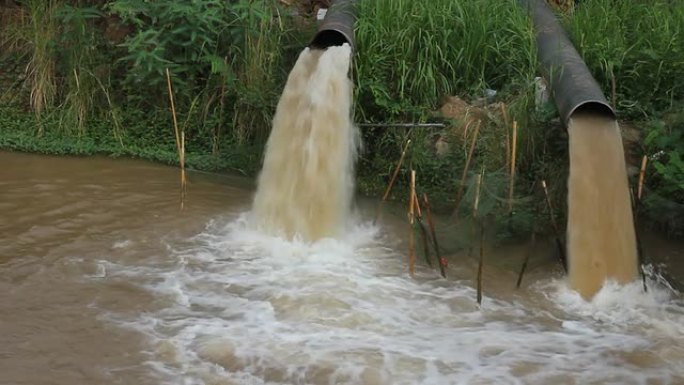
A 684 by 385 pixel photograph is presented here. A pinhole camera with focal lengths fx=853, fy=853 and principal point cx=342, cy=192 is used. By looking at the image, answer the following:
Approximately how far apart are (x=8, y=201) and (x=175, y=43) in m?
2.27

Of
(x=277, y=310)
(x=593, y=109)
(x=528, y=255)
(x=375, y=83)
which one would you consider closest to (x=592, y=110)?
(x=593, y=109)

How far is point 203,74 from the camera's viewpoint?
26.2 feet

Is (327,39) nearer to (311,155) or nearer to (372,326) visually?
(311,155)

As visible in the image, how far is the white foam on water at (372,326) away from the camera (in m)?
4.10

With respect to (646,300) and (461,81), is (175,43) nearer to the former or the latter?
(461,81)

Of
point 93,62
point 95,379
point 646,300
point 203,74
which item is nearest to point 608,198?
point 646,300

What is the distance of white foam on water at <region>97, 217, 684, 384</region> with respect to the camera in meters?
4.10

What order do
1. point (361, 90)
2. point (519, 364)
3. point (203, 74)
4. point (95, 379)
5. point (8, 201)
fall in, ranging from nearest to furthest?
point (95, 379) → point (519, 364) → point (8, 201) → point (361, 90) → point (203, 74)

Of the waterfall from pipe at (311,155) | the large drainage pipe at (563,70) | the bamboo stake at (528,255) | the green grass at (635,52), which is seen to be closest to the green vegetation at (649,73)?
the green grass at (635,52)

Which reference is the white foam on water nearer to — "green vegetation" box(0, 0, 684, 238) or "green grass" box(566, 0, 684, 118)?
"green vegetation" box(0, 0, 684, 238)

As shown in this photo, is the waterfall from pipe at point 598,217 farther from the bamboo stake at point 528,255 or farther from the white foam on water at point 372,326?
the bamboo stake at point 528,255

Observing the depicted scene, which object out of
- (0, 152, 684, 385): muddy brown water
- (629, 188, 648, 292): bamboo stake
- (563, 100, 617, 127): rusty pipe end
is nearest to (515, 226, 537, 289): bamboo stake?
(0, 152, 684, 385): muddy brown water

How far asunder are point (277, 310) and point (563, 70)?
9.45 ft

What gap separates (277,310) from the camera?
474 centimetres
